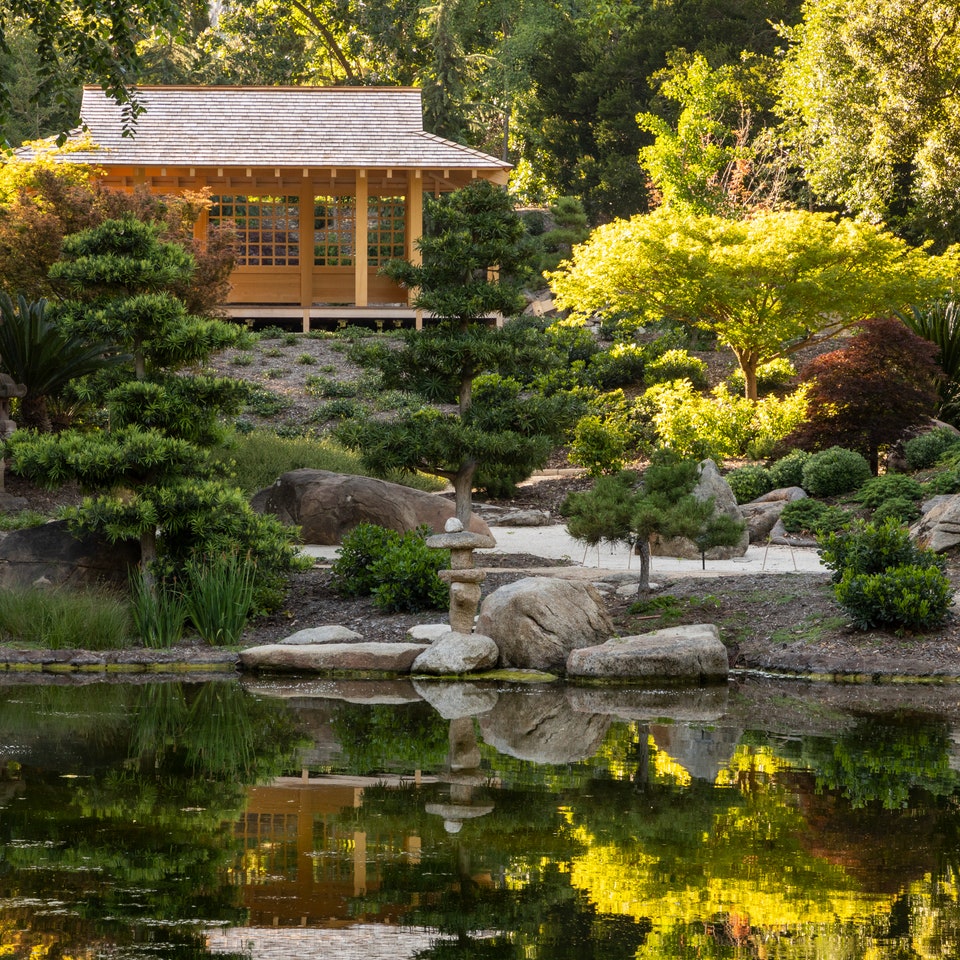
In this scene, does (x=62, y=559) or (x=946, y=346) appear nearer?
(x=62, y=559)

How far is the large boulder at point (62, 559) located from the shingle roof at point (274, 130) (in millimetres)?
15478

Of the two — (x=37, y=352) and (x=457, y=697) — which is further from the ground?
(x=37, y=352)

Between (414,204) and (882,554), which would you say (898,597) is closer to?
(882,554)

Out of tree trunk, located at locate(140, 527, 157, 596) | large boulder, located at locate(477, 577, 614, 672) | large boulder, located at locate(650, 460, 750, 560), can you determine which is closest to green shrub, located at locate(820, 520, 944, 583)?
large boulder, located at locate(477, 577, 614, 672)

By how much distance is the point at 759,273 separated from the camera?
19766 mm

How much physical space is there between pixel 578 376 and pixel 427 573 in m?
11.7

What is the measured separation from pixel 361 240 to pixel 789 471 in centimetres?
1272

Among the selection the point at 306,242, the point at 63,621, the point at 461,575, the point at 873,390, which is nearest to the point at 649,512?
the point at 461,575

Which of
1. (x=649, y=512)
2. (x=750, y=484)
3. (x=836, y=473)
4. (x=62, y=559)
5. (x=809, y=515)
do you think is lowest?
(x=750, y=484)

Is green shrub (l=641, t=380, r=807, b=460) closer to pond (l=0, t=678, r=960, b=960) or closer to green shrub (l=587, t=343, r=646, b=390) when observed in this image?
green shrub (l=587, t=343, r=646, b=390)

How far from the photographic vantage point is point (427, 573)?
1088cm

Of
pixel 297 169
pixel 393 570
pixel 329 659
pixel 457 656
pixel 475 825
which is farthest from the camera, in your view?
pixel 297 169

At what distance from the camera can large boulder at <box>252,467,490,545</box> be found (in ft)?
43.6

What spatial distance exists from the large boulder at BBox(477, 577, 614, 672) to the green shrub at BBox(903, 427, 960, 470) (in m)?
7.85
